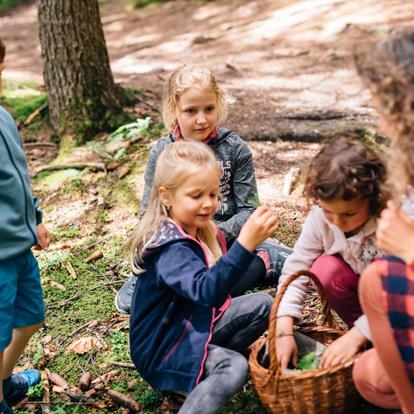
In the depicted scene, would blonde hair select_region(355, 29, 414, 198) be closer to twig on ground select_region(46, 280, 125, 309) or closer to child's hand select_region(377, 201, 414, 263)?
child's hand select_region(377, 201, 414, 263)

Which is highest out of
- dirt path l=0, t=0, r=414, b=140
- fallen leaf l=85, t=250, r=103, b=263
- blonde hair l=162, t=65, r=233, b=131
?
blonde hair l=162, t=65, r=233, b=131

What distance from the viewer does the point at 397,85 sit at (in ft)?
6.46

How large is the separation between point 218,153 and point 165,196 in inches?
42.6

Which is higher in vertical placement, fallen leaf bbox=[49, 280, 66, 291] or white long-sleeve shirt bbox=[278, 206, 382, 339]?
white long-sleeve shirt bbox=[278, 206, 382, 339]

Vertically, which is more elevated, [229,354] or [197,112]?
[197,112]

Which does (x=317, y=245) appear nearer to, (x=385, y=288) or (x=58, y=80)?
(x=385, y=288)

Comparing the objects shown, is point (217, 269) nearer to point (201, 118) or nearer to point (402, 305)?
point (402, 305)

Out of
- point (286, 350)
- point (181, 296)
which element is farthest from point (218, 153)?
point (286, 350)

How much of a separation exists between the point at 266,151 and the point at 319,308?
220 centimetres

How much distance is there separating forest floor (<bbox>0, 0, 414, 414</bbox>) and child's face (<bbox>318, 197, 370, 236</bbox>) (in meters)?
0.51

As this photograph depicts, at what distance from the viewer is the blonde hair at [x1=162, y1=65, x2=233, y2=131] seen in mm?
3449

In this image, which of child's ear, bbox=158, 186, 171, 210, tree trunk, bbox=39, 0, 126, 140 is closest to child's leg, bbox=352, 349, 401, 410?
child's ear, bbox=158, 186, 171, 210

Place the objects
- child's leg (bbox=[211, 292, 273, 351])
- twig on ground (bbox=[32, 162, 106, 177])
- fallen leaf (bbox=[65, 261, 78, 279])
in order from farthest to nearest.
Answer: twig on ground (bbox=[32, 162, 106, 177]), fallen leaf (bbox=[65, 261, 78, 279]), child's leg (bbox=[211, 292, 273, 351])

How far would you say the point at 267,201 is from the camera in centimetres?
441
